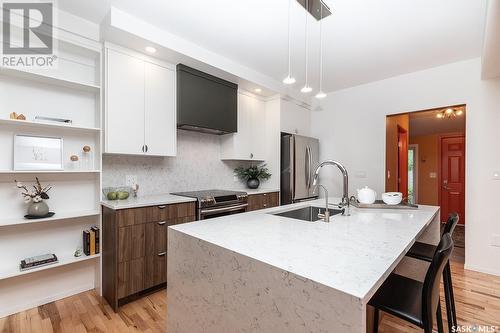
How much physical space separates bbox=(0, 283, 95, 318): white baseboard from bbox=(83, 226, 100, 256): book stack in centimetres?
39

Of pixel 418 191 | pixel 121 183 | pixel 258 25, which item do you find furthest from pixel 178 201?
pixel 418 191

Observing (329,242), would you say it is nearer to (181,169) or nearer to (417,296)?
(417,296)

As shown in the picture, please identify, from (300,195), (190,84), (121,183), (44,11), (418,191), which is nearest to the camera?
(44,11)

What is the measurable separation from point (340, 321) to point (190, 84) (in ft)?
9.08

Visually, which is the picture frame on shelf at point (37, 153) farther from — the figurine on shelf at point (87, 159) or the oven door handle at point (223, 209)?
the oven door handle at point (223, 209)

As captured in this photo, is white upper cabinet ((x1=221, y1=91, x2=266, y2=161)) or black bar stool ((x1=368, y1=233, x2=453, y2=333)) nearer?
black bar stool ((x1=368, y1=233, x2=453, y2=333))

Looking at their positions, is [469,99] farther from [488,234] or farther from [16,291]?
[16,291]

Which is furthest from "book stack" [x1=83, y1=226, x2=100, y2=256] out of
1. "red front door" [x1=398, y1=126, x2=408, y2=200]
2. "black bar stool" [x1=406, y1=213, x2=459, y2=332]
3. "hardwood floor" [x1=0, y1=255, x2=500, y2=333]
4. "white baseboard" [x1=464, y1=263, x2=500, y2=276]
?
"red front door" [x1=398, y1=126, x2=408, y2=200]

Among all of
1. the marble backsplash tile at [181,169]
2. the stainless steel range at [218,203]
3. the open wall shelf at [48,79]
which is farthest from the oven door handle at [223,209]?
the open wall shelf at [48,79]

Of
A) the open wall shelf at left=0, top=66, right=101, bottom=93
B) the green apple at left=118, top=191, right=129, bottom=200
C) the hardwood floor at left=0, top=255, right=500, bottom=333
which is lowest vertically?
the hardwood floor at left=0, top=255, right=500, bottom=333

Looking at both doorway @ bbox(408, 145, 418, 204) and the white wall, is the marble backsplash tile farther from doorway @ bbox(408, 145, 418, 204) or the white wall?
doorway @ bbox(408, 145, 418, 204)

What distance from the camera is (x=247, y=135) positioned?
3699 mm

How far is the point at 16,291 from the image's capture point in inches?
82.4

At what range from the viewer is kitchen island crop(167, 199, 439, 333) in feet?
2.56
